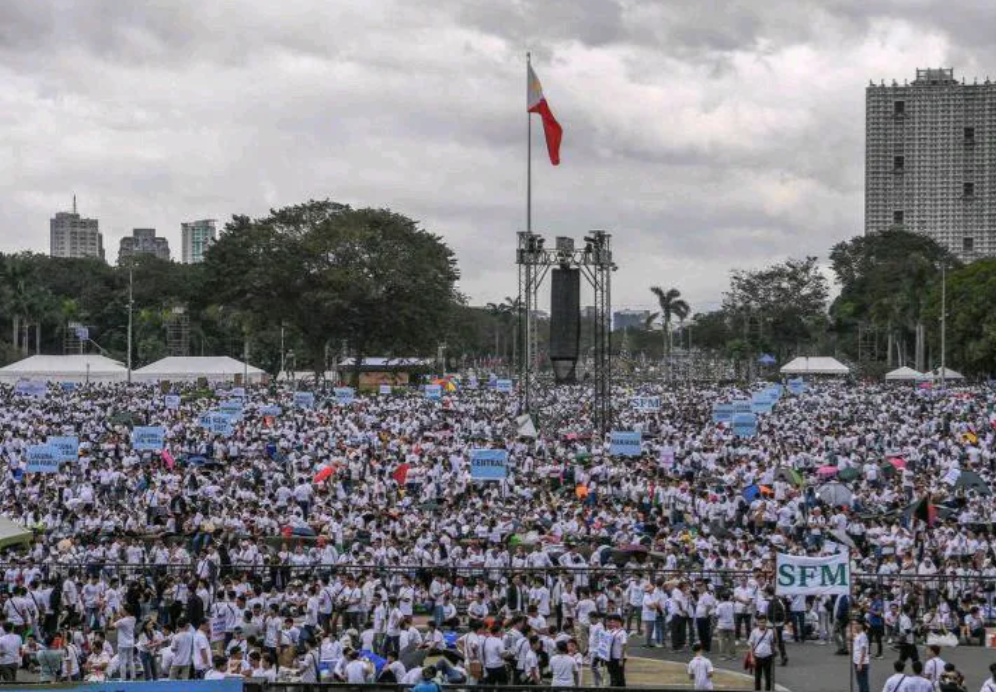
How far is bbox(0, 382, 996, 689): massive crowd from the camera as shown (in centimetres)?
1927

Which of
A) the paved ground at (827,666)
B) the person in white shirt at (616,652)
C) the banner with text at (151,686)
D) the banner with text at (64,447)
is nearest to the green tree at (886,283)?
the banner with text at (64,447)

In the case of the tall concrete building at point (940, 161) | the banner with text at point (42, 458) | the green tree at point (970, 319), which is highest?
the tall concrete building at point (940, 161)

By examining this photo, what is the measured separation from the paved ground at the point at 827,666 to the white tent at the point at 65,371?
66.1m

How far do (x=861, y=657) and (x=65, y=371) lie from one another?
7185 centimetres

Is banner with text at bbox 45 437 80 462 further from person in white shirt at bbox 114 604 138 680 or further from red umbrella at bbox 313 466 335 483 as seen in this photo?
person in white shirt at bbox 114 604 138 680

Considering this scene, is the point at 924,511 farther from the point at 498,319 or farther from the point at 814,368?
the point at 498,319

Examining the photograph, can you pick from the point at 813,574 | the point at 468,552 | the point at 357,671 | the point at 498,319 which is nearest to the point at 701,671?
the point at 813,574

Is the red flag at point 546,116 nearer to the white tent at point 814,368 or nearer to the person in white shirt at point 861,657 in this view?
the person in white shirt at point 861,657

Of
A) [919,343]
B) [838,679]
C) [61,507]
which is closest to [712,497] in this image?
[838,679]

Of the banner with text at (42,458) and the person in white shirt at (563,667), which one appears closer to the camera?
the person in white shirt at (563,667)

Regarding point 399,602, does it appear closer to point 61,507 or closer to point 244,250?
point 61,507

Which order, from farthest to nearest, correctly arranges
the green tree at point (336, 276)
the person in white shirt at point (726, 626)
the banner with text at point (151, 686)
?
the green tree at point (336, 276)
the person in white shirt at point (726, 626)
the banner with text at point (151, 686)

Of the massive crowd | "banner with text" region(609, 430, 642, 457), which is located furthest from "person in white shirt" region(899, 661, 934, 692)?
"banner with text" region(609, 430, 642, 457)

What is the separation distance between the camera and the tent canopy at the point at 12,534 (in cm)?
2453
